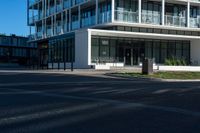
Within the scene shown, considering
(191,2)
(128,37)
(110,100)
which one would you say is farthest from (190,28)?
(110,100)

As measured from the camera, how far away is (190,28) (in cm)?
5153

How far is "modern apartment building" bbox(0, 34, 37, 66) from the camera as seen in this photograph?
85.4 meters

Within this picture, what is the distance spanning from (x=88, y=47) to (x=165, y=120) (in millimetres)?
34985

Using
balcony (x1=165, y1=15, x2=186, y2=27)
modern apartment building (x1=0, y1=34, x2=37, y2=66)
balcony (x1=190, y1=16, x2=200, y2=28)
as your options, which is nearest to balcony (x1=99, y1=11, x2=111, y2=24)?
balcony (x1=165, y1=15, x2=186, y2=27)

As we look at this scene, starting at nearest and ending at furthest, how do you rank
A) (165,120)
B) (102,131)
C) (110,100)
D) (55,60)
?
(102,131) → (165,120) → (110,100) → (55,60)

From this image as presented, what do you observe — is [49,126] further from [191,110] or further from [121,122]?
[191,110]

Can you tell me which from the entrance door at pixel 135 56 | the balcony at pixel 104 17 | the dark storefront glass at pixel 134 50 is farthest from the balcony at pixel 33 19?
the entrance door at pixel 135 56

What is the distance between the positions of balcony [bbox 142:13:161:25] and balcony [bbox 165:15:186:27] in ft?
3.98

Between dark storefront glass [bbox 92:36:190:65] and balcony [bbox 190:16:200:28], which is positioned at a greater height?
balcony [bbox 190:16:200:28]

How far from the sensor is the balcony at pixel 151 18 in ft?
161

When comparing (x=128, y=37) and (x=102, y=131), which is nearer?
(x=102, y=131)

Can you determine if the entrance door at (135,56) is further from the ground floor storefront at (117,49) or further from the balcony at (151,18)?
the balcony at (151,18)

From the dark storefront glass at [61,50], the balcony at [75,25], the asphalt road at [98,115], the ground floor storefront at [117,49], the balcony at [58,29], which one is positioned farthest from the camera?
the balcony at [58,29]

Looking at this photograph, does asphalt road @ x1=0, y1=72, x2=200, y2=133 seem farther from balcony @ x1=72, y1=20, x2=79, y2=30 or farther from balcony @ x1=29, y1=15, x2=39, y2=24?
balcony @ x1=29, y1=15, x2=39, y2=24
